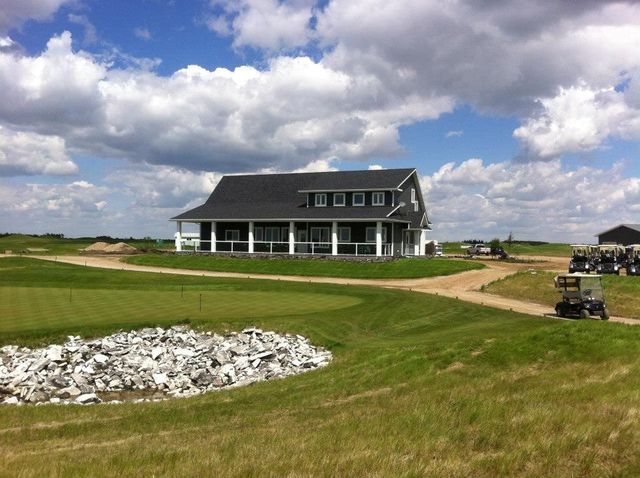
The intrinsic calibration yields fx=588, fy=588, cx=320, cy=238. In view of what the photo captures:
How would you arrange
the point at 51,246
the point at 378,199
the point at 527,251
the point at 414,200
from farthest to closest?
the point at 51,246
the point at 527,251
the point at 414,200
the point at 378,199

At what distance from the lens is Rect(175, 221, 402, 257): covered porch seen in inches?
2137

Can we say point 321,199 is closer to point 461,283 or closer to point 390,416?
point 461,283

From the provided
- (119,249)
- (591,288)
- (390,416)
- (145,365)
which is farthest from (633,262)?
(119,249)

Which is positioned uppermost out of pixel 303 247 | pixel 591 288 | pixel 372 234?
pixel 372 234

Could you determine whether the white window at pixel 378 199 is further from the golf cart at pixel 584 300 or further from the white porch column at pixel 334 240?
the golf cart at pixel 584 300

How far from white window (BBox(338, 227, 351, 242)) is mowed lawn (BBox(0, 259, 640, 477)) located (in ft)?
107

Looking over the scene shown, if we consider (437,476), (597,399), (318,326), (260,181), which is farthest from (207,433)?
(260,181)

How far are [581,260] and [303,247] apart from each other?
25.3 metres

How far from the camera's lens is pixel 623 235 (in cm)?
7731

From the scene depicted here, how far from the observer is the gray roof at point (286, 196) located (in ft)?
180

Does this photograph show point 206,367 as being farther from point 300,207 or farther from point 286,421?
point 300,207

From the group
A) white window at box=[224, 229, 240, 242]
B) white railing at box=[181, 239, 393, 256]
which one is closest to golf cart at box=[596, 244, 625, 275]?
white railing at box=[181, 239, 393, 256]

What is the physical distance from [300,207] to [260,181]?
348 inches

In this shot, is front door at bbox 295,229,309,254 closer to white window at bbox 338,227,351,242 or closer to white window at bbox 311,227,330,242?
white window at bbox 311,227,330,242
